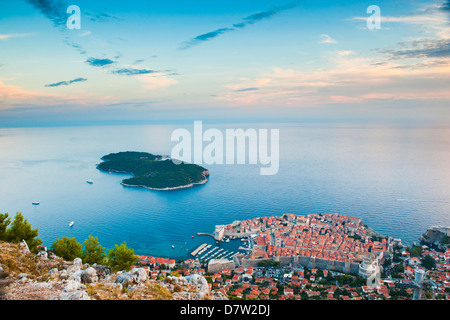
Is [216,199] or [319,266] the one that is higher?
[216,199]

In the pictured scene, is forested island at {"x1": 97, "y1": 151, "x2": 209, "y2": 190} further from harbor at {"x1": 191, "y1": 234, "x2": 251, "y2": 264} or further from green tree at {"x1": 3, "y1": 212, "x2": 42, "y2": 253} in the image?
green tree at {"x1": 3, "y1": 212, "x2": 42, "y2": 253}

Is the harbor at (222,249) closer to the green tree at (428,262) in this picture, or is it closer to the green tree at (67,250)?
the green tree at (67,250)

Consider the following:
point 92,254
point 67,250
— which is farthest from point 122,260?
point 67,250

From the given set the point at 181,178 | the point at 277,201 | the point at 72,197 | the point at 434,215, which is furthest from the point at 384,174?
the point at 72,197

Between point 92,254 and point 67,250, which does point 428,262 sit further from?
point 67,250
